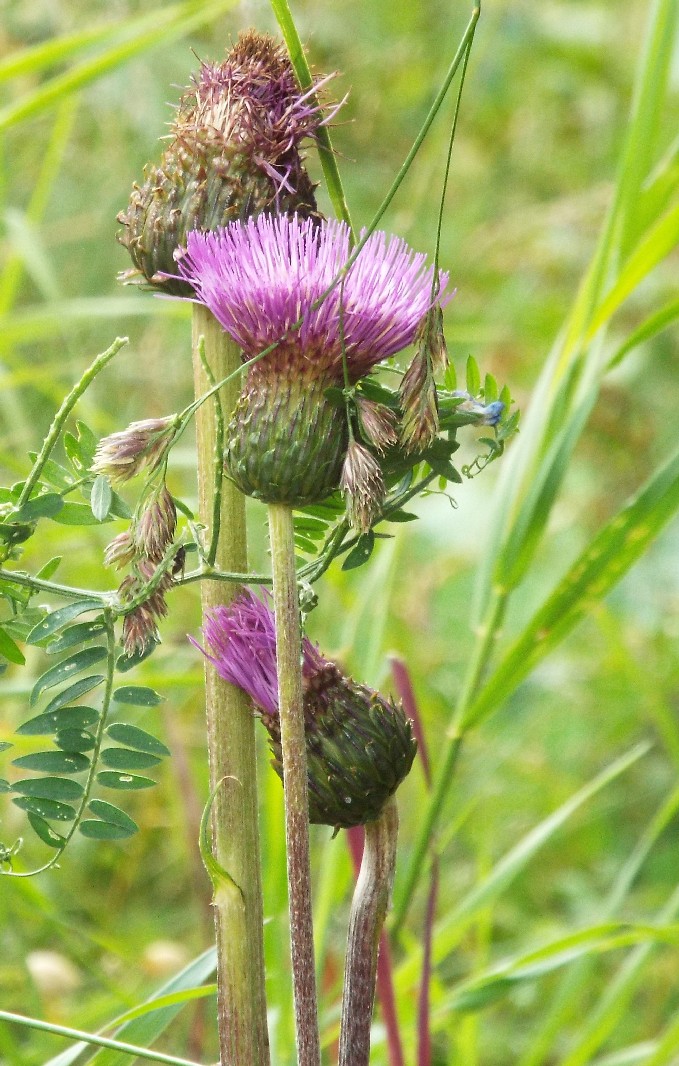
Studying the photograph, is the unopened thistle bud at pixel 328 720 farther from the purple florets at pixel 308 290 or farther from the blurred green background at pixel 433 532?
the blurred green background at pixel 433 532

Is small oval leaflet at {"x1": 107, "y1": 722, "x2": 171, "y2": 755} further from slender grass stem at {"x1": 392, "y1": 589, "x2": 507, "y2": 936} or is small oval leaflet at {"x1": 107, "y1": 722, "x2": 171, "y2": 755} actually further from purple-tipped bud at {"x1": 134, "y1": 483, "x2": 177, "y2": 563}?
slender grass stem at {"x1": 392, "y1": 589, "x2": 507, "y2": 936}

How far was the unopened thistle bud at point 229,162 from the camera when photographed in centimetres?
54

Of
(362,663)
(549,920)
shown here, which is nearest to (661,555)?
(549,920)

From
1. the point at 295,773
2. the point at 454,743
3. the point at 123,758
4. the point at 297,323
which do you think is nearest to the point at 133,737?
the point at 123,758

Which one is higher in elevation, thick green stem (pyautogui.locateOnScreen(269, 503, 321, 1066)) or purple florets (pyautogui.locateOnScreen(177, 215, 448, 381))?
purple florets (pyautogui.locateOnScreen(177, 215, 448, 381))

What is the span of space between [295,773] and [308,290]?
0.21 m

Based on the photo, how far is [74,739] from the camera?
581 millimetres

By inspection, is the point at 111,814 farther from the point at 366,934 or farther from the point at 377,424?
the point at 377,424

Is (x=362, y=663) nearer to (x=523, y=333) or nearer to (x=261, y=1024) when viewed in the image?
(x=261, y=1024)

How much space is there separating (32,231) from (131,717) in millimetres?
649

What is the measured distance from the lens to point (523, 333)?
2426 millimetres

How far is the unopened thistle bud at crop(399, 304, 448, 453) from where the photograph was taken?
52 centimetres

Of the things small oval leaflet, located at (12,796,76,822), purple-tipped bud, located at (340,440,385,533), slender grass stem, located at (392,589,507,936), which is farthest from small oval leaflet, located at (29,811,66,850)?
slender grass stem, located at (392,589,507,936)

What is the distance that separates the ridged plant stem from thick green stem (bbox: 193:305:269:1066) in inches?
1.7
